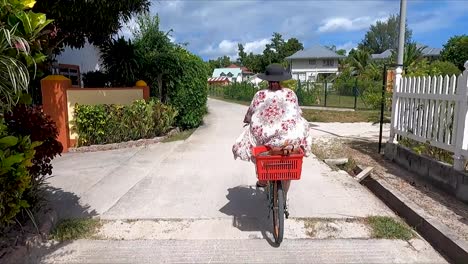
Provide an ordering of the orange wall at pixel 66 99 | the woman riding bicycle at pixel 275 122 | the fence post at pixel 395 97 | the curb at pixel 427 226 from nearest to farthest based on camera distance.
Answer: the curb at pixel 427 226 → the woman riding bicycle at pixel 275 122 → the fence post at pixel 395 97 → the orange wall at pixel 66 99

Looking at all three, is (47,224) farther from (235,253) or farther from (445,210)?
(445,210)

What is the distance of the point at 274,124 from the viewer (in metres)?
4.00

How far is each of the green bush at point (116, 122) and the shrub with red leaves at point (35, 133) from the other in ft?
15.4

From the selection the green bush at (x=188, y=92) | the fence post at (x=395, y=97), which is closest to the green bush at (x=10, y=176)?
the fence post at (x=395, y=97)

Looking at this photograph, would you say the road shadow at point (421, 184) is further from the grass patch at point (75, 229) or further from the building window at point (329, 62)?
the building window at point (329, 62)

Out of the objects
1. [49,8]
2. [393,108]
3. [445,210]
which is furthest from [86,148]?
[445,210]

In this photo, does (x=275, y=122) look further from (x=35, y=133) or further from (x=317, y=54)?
(x=317, y=54)

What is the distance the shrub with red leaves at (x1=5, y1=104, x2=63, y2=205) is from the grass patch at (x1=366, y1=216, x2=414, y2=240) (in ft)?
11.5

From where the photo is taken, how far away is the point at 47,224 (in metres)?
4.07

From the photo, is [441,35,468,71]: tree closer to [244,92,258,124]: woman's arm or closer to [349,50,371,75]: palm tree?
[349,50,371,75]: palm tree

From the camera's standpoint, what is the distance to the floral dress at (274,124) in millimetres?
3943

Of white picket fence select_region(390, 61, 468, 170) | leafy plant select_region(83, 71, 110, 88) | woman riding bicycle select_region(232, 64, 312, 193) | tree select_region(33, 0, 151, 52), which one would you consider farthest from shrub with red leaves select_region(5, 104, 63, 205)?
leafy plant select_region(83, 71, 110, 88)

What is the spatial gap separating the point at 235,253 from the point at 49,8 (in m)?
4.70

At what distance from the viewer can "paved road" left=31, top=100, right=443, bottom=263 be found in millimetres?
3680
